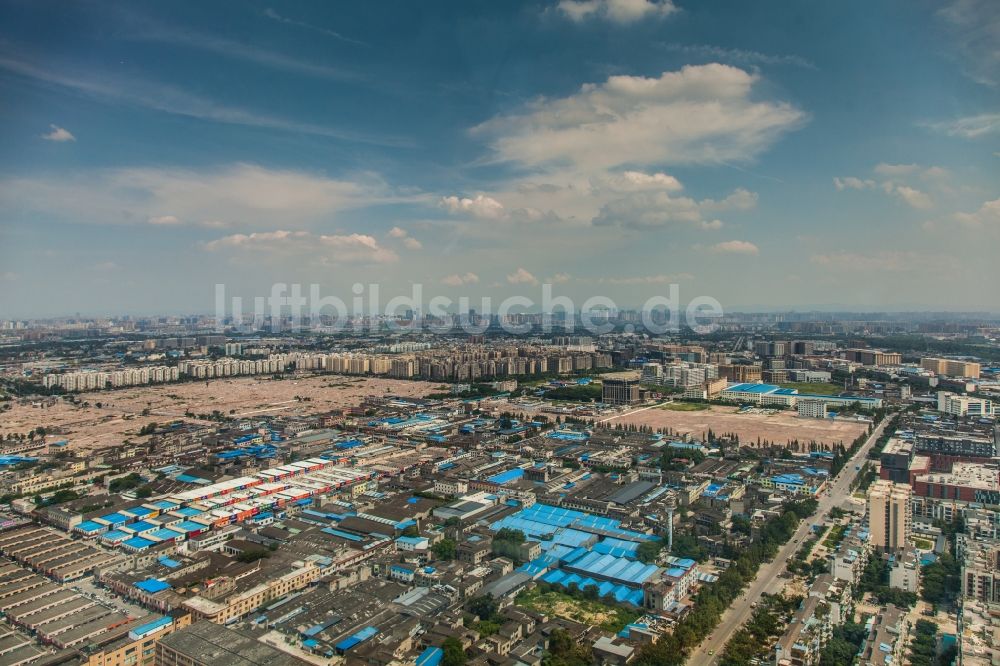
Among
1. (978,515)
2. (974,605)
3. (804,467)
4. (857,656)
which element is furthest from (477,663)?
(804,467)

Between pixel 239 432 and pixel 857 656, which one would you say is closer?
pixel 857 656

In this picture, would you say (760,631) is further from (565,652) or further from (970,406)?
(970,406)

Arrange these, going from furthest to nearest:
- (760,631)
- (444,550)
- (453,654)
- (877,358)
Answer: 1. (877,358)
2. (444,550)
3. (760,631)
4. (453,654)

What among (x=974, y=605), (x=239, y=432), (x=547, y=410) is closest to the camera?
(x=974, y=605)

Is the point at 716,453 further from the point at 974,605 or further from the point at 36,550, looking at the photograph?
the point at 36,550

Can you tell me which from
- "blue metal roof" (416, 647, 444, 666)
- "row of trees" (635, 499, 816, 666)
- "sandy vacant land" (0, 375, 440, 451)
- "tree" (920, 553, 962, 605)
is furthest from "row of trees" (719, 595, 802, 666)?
"sandy vacant land" (0, 375, 440, 451)

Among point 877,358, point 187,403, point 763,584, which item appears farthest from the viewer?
point 877,358

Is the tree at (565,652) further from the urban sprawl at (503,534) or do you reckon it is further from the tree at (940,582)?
the tree at (940,582)

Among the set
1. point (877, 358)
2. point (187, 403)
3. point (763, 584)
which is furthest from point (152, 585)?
point (877, 358)
